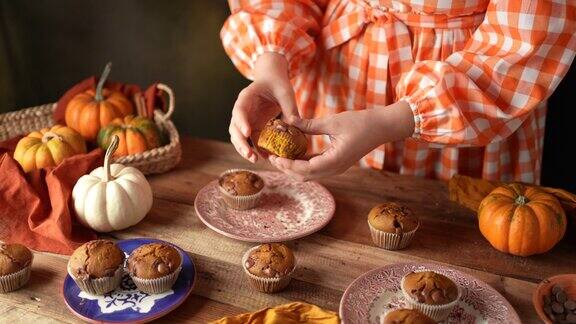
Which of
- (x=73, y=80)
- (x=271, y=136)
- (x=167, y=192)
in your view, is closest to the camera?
(x=271, y=136)

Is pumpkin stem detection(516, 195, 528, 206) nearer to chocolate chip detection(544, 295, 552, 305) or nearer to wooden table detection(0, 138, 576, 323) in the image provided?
wooden table detection(0, 138, 576, 323)

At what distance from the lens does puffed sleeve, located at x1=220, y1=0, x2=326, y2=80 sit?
1.58 metres

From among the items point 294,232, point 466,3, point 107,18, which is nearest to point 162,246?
point 294,232

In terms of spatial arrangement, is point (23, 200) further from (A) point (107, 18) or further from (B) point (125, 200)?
(A) point (107, 18)

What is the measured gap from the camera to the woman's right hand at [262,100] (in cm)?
140

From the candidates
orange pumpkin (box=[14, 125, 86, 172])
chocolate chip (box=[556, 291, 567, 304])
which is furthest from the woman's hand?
orange pumpkin (box=[14, 125, 86, 172])

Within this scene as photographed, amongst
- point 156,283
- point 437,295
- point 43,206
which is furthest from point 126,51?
point 437,295

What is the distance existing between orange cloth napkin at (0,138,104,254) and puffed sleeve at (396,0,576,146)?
0.83m

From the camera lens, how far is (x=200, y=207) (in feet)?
4.77

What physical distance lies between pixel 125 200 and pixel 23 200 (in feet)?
0.86

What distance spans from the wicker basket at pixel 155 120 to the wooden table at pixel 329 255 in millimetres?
43

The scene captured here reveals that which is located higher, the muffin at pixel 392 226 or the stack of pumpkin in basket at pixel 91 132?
the stack of pumpkin in basket at pixel 91 132

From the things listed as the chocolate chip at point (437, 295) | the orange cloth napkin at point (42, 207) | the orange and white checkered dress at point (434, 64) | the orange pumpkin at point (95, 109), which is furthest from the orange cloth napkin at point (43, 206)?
the chocolate chip at point (437, 295)

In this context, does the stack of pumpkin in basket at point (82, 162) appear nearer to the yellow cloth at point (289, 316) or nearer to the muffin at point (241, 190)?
the muffin at point (241, 190)
